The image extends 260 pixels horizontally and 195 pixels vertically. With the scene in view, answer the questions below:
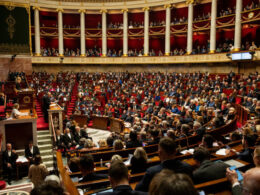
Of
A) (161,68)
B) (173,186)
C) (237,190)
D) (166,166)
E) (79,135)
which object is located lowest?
(79,135)

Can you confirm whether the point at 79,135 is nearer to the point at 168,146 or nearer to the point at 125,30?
the point at 168,146

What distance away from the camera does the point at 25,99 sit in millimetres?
11016

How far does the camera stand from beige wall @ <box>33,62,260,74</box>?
17922mm

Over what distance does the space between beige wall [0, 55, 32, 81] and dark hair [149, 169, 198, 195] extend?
21054 millimetres

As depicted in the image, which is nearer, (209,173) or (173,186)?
(173,186)

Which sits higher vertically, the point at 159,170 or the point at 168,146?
the point at 168,146

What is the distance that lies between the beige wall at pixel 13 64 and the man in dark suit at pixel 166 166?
20039mm

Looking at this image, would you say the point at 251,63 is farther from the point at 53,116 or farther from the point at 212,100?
the point at 53,116

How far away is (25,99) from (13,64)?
10.3 metres

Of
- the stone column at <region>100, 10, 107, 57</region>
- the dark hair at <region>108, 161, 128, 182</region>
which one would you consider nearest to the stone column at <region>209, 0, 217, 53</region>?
the stone column at <region>100, 10, 107, 57</region>

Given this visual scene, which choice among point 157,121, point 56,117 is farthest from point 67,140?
point 157,121

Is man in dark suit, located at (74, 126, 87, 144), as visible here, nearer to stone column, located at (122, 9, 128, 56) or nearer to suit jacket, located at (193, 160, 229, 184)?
suit jacket, located at (193, 160, 229, 184)

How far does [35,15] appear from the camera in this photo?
23516 millimetres

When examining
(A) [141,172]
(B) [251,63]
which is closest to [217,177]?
(A) [141,172]
